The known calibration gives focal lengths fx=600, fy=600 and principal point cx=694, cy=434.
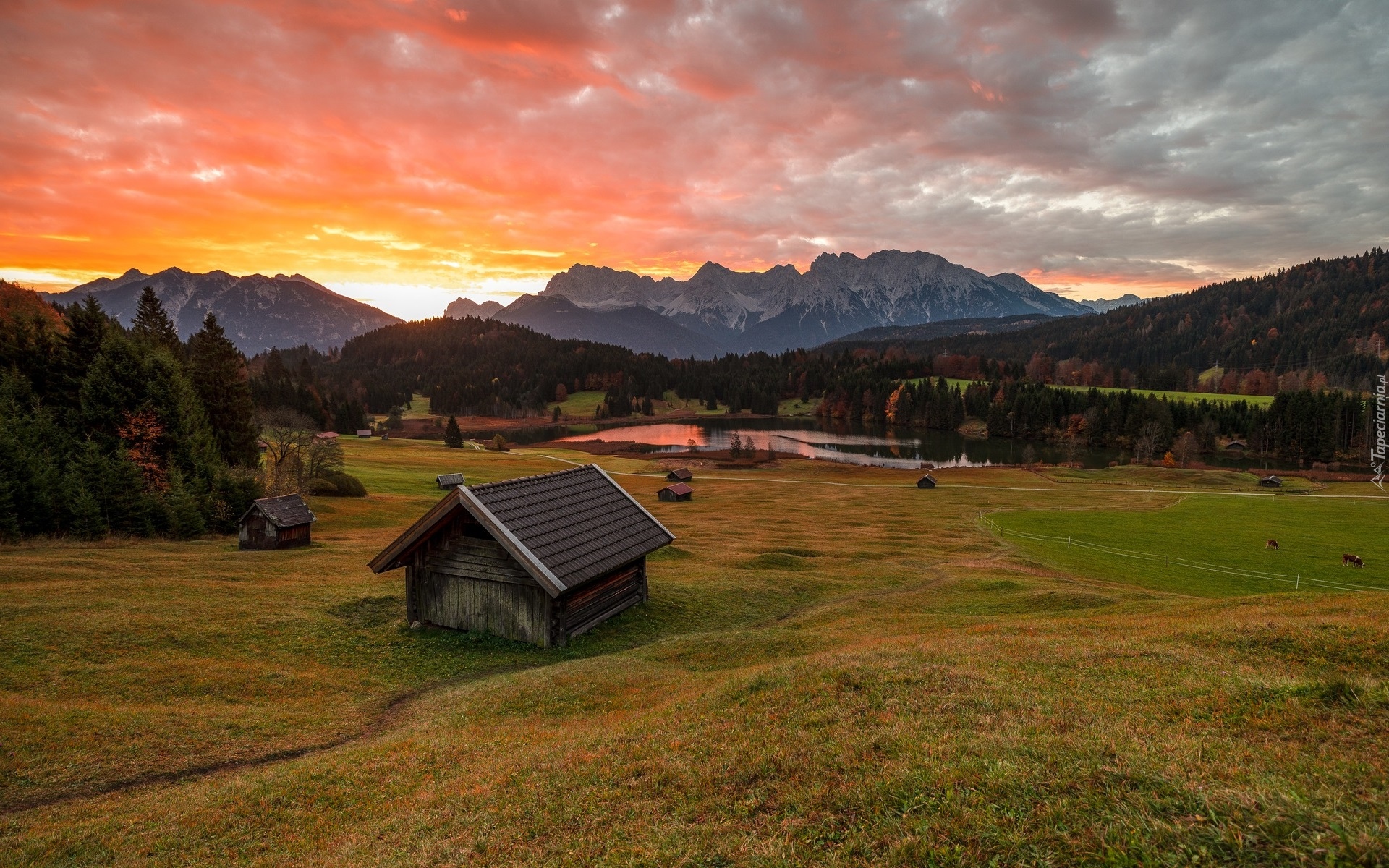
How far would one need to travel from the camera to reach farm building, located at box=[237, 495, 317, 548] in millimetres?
38031

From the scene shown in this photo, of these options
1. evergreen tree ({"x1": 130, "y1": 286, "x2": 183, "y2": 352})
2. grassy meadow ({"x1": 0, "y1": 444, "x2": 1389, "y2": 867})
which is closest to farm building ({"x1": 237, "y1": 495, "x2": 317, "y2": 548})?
grassy meadow ({"x1": 0, "y1": 444, "x2": 1389, "y2": 867})

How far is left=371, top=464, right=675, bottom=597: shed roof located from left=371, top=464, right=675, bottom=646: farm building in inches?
1.6

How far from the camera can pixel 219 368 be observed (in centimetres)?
6169

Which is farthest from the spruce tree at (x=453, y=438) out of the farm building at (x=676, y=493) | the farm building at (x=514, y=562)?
the farm building at (x=514, y=562)

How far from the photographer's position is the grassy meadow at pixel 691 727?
24.1ft

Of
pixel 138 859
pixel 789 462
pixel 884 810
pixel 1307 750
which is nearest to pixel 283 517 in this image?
pixel 138 859

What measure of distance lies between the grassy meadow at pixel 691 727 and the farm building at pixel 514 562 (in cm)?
109

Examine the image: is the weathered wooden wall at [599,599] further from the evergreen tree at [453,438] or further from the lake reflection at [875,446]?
the evergreen tree at [453,438]

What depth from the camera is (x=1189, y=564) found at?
134ft

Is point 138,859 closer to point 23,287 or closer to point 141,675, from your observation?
point 141,675

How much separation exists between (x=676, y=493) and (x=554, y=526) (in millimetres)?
50629

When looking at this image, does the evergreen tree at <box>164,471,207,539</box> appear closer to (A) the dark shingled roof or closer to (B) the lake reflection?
(A) the dark shingled roof

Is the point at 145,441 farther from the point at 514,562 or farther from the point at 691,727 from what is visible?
the point at 691,727

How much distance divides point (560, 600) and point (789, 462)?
97978mm
